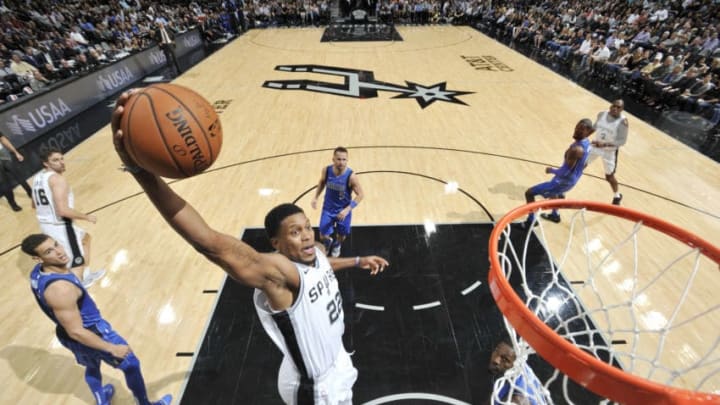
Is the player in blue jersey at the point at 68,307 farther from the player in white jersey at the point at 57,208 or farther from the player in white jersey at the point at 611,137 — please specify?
the player in white jersey at the point at 611,137

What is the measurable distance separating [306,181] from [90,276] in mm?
3180

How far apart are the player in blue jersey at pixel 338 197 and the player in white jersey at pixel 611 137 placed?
3.70 m

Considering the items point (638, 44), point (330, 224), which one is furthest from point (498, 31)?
point (330, 224)

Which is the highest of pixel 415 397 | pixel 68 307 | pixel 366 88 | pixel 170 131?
pixel 170 131

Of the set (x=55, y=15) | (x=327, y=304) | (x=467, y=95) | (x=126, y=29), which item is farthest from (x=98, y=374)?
(x=55, y=15)

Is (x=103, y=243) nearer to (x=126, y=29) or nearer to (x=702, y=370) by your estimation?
(x=702, y=370)

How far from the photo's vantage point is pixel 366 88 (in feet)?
35.3

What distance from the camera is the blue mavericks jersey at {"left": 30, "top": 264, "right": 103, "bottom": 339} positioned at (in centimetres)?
Answer: 245

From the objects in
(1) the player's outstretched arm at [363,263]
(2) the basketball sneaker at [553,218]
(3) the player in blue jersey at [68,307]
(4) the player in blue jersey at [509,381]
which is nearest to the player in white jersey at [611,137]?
(2) the basketball sneaker at [553,218]

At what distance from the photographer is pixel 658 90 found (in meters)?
9.25

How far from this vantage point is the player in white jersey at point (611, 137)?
5.24 metres

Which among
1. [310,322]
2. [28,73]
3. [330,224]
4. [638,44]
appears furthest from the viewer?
[638,44]

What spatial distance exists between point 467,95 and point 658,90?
4.51m

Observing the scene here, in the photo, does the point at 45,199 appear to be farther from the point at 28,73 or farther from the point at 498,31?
the point at 498,31
